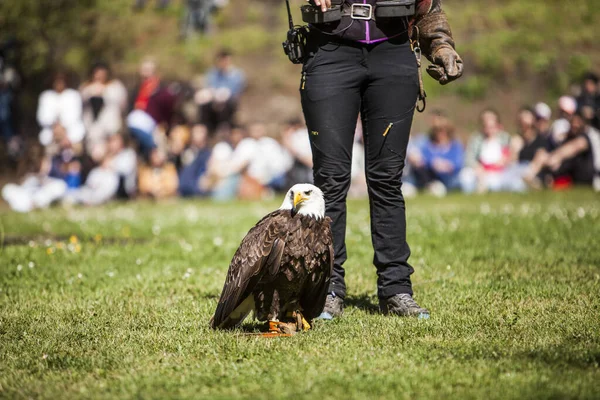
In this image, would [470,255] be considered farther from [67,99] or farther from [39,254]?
[67,99]

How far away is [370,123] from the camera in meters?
6.29

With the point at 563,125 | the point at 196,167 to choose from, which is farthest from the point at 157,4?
the point at 563,125

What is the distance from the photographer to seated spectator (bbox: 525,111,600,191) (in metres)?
19.2

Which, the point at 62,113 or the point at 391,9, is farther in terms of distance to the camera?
the point at 62,113

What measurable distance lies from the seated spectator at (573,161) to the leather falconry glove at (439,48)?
1363 cm

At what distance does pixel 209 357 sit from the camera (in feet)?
16.7

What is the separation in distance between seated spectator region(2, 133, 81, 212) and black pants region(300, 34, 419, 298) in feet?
42.9

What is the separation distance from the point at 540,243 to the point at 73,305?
5.28 metres

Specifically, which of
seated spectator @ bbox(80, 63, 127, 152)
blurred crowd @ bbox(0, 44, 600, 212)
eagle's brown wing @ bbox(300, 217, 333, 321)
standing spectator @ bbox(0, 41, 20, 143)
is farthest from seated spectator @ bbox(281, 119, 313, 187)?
eagle's brown wing @ bbox(300, 217, 333, 321)

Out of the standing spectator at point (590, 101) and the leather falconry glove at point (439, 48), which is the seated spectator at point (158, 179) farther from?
the leather falconry glove at point (439, 48)

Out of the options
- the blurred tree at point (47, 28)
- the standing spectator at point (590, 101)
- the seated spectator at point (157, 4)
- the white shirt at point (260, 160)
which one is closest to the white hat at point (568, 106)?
the standing spectator at point (590, 101)

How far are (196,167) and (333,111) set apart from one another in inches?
545

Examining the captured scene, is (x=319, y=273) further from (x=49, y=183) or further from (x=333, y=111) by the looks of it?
(x=49, y=183)

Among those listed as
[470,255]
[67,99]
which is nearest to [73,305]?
[470,255]
